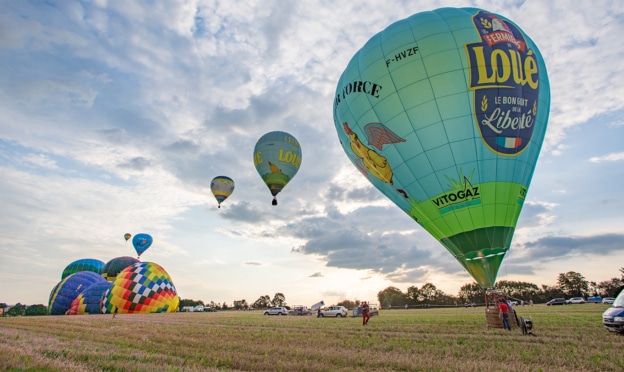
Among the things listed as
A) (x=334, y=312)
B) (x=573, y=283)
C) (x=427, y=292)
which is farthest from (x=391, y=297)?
(x=334, y=312)

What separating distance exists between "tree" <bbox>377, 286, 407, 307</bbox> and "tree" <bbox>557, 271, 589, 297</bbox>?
135 feet

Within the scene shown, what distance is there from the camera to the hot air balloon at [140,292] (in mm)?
32594

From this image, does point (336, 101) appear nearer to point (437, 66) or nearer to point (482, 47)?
point (437, 66)

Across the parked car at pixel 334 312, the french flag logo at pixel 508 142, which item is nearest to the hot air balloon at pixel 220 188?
the parked car at pixel 334 312

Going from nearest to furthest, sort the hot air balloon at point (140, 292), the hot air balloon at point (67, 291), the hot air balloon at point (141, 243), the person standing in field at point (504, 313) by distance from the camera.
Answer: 1. the person standing in field at point (504, 313)
2. the hot air balloon at point (140, 292)
3. the hot air balloon at point (67, 291)
4. the hot air balloon at point (141, 243)

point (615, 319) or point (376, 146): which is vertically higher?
point (376, 146)

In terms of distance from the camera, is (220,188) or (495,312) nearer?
(495,312)

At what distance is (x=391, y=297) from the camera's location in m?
113

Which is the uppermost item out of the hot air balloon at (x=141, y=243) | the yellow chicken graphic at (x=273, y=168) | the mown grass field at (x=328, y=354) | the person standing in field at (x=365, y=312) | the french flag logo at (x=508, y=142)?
the yellow chicken graphic at (x=273, y=168)

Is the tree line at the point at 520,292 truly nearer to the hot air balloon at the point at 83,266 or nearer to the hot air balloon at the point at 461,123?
the hot air balloon at the point at 83,266

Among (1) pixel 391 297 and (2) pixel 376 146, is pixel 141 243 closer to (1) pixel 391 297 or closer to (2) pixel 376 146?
(2) pixel 376 146

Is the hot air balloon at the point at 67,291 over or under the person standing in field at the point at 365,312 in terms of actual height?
over

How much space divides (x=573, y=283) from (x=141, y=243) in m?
105

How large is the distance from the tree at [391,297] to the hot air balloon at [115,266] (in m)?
67.1
